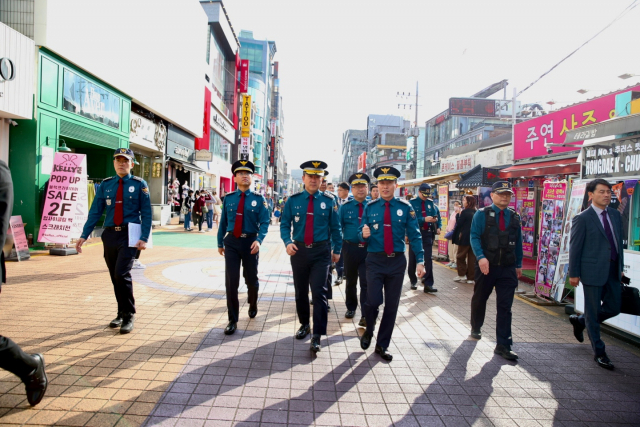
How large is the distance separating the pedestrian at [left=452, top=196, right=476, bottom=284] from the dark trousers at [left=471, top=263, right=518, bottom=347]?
328 centimetres

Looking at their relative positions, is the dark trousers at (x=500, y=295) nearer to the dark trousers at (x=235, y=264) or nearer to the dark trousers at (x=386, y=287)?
the dark trousers at (x=386, y=287)

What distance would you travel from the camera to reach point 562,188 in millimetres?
7332

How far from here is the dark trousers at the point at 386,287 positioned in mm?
4398

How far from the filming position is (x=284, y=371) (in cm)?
388

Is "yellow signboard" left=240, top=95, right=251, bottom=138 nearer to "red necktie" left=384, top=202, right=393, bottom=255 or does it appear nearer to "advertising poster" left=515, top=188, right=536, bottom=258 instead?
"advertising poster" left=515, top=188, right=536, bottom=258

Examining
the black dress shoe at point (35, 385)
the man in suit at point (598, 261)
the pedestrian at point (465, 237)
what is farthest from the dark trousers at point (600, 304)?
the black dress shoe at point (35, 385)

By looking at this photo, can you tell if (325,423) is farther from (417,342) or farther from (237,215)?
(237,215)

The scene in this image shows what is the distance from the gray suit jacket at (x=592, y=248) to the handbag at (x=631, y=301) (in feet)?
0.69

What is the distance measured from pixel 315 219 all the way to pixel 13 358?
2936 millimetres

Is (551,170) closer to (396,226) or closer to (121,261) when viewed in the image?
(396,226)

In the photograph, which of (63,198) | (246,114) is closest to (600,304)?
(63,198)

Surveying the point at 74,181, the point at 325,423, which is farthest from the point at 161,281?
the point at 325,423

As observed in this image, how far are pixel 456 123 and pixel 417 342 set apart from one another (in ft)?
147

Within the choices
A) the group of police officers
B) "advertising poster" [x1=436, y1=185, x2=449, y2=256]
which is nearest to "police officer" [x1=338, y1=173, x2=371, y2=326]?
the group of police officers
